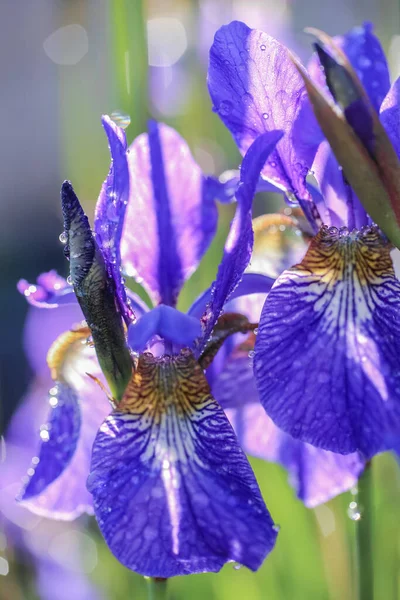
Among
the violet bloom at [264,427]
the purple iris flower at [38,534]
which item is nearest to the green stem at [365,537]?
the violet bloom at [264,427]

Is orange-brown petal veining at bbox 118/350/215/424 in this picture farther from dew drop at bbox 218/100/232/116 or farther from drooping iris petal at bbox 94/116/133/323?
dew drop at bbox 218/100/232/116

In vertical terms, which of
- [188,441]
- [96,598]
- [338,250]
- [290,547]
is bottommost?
[96,598]

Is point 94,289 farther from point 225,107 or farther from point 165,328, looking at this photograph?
point 225,107

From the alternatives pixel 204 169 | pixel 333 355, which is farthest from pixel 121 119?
pixel 204 169

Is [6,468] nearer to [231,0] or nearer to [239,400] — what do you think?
[239,400]

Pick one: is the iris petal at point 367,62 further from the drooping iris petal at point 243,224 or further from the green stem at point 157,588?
the green stem at point 157,588

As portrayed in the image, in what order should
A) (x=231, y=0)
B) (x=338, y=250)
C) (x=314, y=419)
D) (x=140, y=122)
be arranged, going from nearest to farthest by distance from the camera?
(x=314, y=419) < (x=338, y=250) < (x=140, y=122) < (x=231, y=0)

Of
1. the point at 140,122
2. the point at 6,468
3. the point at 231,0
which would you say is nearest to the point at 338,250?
the point at 140,122
